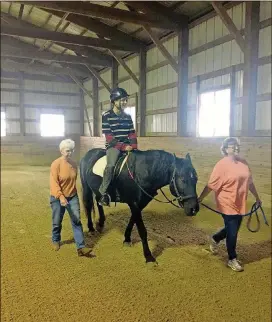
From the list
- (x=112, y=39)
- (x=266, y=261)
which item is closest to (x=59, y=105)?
(x=112, y=39)

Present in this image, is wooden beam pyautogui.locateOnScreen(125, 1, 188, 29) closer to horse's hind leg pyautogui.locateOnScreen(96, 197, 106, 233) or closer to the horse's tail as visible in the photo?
the horse's tail

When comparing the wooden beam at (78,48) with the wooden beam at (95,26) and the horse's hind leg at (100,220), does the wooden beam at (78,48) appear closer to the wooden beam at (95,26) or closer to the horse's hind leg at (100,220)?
the wooden beam at (95,26)

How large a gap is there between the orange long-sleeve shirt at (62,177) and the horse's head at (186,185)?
1.45ft

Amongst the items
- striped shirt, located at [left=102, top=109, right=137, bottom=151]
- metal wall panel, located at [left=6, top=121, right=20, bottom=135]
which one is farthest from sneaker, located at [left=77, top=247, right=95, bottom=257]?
metal wall panel, located at [left=6, top=121, right=20, bottom=135]

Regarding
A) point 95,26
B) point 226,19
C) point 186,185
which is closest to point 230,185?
point 186,185

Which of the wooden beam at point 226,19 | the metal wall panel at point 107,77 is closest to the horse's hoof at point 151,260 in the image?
the metal wall panel at point 107,77

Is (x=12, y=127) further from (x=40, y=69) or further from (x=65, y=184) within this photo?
(x=65, y=184)

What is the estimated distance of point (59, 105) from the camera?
4.51 feet

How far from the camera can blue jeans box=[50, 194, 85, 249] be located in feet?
3.35

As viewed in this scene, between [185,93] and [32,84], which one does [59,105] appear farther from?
[185,93]

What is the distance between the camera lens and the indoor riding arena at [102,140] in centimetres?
123

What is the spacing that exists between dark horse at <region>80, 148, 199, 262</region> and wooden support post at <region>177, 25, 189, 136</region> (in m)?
0.15

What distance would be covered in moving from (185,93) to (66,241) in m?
0.88

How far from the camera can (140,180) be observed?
A: 4.56 feet
